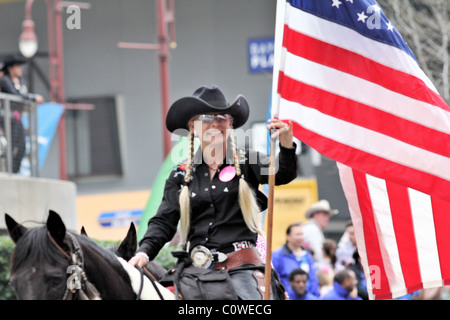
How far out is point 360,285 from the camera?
443 inches

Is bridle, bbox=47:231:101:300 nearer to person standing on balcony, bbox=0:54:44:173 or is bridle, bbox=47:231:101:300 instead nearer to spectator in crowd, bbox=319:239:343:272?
person standing on balcony, bbox=0:54:44:173

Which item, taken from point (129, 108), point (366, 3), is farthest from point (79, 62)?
point (366, 3)

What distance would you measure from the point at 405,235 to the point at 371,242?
323 millimetres

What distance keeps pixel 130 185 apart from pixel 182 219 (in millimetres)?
27739

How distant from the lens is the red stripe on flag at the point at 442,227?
301 inches

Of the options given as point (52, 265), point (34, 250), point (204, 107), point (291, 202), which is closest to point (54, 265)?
point (52, 265)

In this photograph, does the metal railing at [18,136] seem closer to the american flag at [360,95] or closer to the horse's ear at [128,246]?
the horse's ear at [128,246]

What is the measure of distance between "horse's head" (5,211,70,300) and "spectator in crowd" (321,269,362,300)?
269 inches

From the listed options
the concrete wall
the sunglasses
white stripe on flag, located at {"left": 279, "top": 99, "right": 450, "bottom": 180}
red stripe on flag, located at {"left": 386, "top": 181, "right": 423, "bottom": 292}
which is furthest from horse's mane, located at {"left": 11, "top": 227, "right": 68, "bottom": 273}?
the concrete wall

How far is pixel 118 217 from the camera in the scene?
2948 centimetres

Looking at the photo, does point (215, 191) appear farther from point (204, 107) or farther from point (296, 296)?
point (296, 296)

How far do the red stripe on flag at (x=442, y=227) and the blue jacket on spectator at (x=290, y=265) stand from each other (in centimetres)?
420

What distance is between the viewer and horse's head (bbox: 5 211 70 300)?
15.7ft

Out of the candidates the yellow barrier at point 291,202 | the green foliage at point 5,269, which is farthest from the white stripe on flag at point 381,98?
the yellow barrier at point 291,202
